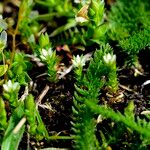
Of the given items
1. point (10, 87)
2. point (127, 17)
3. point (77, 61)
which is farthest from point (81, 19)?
point (10, 87)

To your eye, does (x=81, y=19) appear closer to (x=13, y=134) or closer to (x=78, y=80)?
(x=78, y=80)

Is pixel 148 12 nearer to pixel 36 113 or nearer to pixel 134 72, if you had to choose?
pixel 134 72

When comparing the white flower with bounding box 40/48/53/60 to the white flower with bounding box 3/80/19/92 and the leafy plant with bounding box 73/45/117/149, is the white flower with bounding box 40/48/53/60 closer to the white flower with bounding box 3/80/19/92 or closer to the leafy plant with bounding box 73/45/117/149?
the leafy plant with bounding box 73/45/117/149

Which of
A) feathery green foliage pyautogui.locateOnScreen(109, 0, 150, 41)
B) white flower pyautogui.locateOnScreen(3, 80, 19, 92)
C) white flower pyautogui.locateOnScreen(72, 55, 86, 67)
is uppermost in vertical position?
feathery green foliage pyautogui.locateOnScreen(109, 0, 150, 41)

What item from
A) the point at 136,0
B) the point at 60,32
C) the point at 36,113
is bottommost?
the point at 36,113

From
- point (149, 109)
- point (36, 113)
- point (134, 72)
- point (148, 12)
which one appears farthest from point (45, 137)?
point (148, 12)

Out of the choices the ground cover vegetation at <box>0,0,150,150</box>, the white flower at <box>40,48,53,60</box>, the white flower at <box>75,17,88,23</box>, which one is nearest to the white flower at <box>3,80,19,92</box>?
the ground cover vegetation at <box>0,0,150,150</box>

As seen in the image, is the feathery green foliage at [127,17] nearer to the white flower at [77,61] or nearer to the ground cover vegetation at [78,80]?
the ground cover vegetation at [78,80]

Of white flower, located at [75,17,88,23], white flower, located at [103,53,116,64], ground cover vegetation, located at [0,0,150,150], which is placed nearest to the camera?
ground cover vegetation, located at [0,0,150,150]
